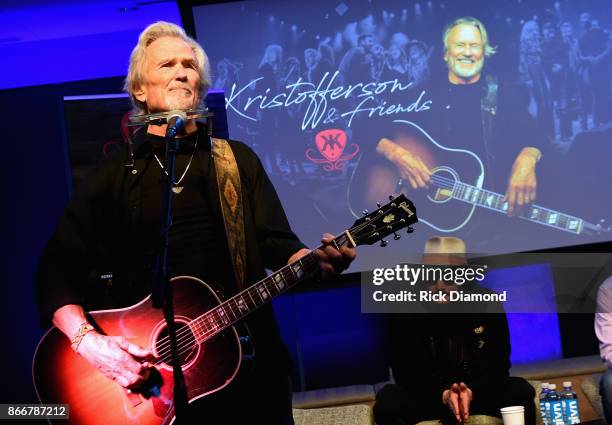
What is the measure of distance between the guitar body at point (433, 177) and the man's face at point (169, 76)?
113 inches

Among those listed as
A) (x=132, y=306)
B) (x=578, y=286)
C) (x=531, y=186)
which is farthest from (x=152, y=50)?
(x=578, y=286)

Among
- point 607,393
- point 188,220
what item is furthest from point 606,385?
point 188,220

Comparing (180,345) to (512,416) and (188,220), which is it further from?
(512,416)

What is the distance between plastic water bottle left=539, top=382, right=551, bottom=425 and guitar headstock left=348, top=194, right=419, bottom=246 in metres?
2.65

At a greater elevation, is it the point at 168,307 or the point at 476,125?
the point at 476,125

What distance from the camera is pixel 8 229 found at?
652cm

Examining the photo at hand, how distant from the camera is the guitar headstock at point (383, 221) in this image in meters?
2.50

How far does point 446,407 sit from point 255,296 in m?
2.29

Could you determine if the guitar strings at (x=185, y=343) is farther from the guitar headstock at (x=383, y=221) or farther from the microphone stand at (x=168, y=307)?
the microphone stand at (x=168, y=307)

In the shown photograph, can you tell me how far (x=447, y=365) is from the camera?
4.55 metres

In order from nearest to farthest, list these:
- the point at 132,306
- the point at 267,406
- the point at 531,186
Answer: the point at 267,406 → the point at 132,306 → the point at 531,186

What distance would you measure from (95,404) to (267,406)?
24.6 inches

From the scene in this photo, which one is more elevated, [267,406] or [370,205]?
[370,205]

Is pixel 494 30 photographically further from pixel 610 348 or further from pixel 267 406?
pixel 267 406
